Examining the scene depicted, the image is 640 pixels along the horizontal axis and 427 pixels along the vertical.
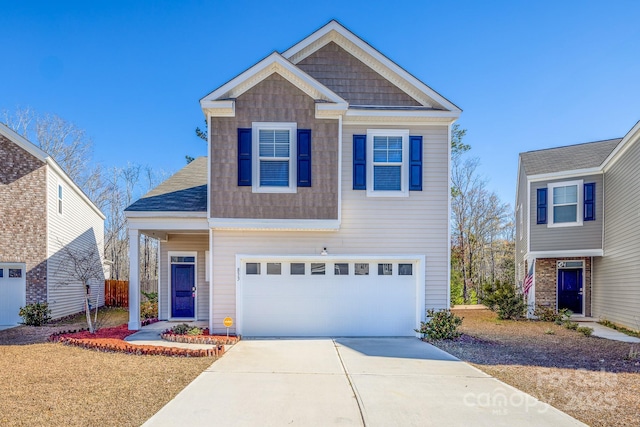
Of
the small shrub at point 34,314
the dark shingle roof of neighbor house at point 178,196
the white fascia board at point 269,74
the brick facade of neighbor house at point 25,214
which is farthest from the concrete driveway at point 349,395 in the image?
the brick facade of neighbor house at point 25,214

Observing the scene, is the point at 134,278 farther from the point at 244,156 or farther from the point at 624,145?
the point at 624,145

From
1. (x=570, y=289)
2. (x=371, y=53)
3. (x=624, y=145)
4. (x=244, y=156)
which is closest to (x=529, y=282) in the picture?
(x=570, y=289)

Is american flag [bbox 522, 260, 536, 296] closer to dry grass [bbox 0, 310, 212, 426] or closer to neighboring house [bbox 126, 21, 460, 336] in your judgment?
neighboring house [bbox 126, 21, 460, 336]

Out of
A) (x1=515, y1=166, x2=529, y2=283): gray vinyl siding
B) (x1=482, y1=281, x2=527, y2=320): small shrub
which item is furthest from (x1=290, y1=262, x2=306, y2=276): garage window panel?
(x1=515, y1=166, x2=529, y2=283): gray vinyl siding

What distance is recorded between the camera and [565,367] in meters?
7.40

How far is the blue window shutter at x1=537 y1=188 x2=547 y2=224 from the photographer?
49.2 ft

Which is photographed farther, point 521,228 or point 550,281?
point 521,228

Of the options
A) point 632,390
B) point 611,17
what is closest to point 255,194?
point 632,390

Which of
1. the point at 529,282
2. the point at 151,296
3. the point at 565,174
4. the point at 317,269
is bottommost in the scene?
the point at 151,296

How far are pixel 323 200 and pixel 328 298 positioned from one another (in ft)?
8.22

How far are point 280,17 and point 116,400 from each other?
11392 mm

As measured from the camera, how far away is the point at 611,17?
10.6 m

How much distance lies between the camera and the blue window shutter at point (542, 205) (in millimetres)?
15000

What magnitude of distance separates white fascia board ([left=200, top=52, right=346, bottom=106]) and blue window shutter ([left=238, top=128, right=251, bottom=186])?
948 mm
